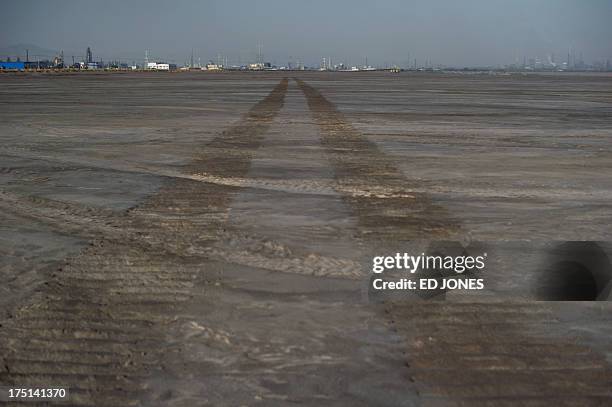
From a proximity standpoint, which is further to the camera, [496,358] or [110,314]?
[110,314]

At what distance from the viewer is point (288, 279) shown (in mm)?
5352

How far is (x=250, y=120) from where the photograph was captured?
21516 mm

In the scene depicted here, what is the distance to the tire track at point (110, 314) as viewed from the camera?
3.59 meters

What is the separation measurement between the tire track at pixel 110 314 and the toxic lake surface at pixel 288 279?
0.06 feet

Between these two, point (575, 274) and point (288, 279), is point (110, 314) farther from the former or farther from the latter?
point (575, 274)

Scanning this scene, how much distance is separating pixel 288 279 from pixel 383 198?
11.8ft

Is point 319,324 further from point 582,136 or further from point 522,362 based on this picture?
point 582,136

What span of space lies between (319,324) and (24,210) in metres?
5.31

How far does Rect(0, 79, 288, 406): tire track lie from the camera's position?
141 inches

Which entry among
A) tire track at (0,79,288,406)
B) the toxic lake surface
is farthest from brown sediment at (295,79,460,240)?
tire track at (0,79,288,406)

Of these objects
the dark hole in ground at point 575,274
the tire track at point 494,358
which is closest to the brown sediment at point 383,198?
the dark hole in ground at point 575,274

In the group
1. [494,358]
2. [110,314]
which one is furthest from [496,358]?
[110,314]

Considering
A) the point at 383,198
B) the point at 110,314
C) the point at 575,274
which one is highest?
the point at 383,198

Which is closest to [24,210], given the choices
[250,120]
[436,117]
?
[250,120]
